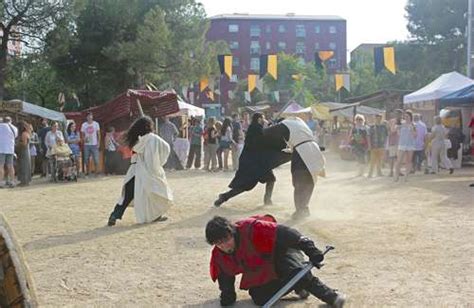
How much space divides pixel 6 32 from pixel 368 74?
162 feet

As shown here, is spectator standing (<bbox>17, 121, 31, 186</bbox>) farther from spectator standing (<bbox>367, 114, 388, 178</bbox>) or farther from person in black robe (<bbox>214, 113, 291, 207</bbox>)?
spectator standing (<bbox>367, 114, 388, 178</bbox>)

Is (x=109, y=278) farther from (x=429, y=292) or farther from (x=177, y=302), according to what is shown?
(x=429, y=292)

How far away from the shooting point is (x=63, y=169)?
53.7 ft

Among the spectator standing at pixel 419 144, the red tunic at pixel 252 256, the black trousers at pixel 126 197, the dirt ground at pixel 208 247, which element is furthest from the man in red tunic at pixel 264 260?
the spectator standing at pixel 419 144

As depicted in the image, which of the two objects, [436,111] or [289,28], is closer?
[436,111]

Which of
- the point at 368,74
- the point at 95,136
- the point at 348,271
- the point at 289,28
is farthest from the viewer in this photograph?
the point at 289,28

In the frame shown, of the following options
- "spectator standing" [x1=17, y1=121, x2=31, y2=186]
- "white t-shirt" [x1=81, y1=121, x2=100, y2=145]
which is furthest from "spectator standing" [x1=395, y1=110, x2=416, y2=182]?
"spectator standing" [x1=17, y1=121, x2=31, y2=186]

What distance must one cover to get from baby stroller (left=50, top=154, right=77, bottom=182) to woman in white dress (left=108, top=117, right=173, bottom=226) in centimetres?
755

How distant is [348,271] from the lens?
6117 millimetres

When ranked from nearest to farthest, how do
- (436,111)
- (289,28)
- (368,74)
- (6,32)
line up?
(436,111) < (6,32) < (368,74) < (289,28)

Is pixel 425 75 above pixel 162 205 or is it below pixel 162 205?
above

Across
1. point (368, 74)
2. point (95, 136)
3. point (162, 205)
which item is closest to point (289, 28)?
point (368, 74)

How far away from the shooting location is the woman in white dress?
917cm

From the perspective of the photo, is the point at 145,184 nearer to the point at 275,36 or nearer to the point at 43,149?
the point at 43,149
